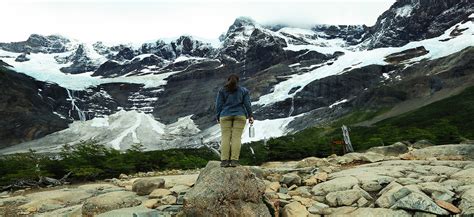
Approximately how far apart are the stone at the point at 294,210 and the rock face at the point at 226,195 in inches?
27.4

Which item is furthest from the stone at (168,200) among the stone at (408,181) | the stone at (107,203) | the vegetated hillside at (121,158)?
the vegetated hillside at (121,158)

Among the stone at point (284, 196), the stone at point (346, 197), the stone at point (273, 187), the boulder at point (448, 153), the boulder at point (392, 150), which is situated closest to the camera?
the stone at point (346, 197)

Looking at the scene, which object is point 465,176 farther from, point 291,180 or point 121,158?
point 121,158

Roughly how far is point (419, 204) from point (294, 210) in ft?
9.28

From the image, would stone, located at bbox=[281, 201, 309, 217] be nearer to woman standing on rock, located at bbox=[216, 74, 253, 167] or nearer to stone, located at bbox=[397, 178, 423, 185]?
woman standing on rock, located at bbox=[216, 74, 253, 167]

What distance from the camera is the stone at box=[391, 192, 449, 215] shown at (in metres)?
9.73

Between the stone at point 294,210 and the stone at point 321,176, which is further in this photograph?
the stone at point 321,176

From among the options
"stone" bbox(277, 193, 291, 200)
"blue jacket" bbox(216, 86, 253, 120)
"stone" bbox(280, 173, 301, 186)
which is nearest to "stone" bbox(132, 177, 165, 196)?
"blue jacket" bbox(216, 86, 253, 120)

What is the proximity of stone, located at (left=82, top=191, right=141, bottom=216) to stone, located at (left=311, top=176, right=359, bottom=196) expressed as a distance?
4842mm

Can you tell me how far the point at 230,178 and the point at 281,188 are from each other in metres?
3.08

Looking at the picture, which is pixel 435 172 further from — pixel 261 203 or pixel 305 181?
pixel 261 203

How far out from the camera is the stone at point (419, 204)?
31.9 ft

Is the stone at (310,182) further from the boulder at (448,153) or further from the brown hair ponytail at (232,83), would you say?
the boulder at (448,153)

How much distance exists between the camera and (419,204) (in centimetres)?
986
